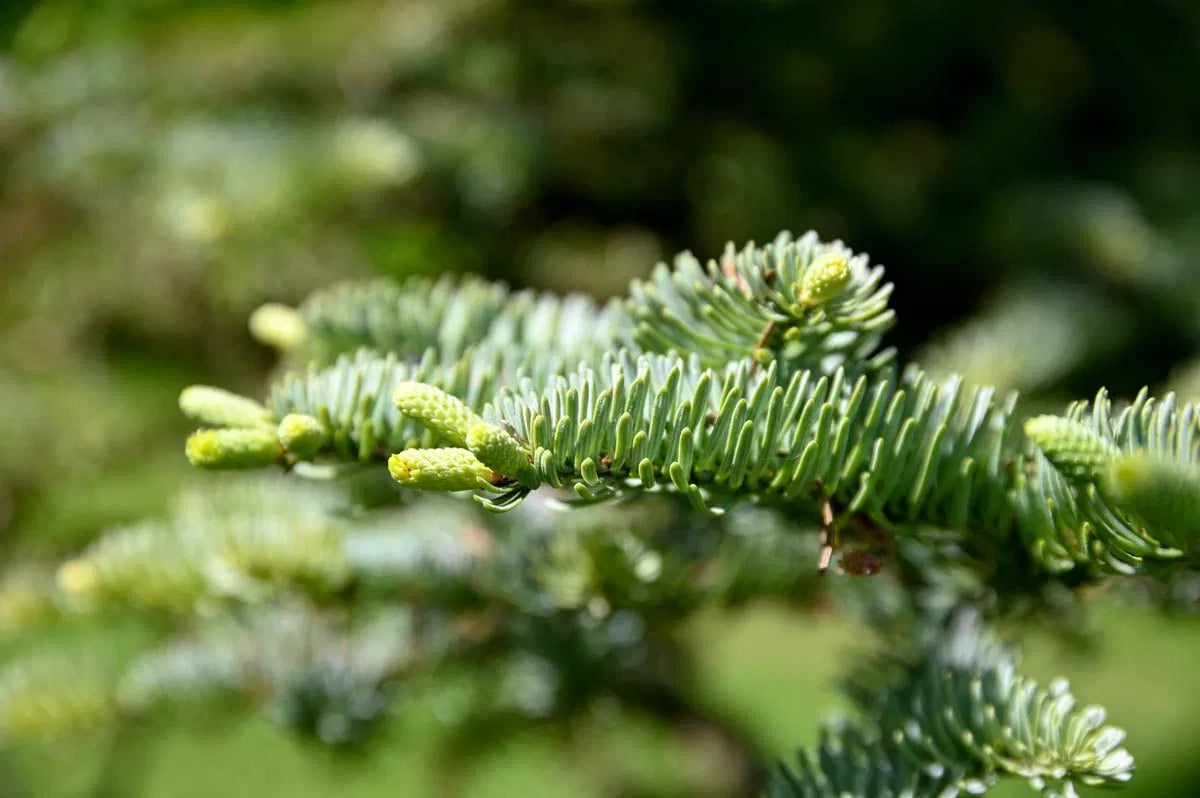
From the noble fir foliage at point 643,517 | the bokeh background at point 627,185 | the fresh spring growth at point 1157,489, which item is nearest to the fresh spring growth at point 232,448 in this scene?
the noble fir foliage at point 643,517

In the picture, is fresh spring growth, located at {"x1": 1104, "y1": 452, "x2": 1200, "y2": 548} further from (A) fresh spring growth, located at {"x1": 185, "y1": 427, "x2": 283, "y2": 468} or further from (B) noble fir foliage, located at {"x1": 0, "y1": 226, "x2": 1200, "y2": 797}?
(A) fresh spring growth, located at {"x1": 185, "y1": 427, "x2": 283, "y2": 468}

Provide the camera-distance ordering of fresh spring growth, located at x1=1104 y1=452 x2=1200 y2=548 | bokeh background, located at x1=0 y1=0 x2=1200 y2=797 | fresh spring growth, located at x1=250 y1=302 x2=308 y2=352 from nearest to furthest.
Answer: fresh spring growth, located at x1=1104 y1=452 x2=1200 y2=548
fresh spring growth, located at x1=250 y1=302 x2=308 y2=352
bokeh background, located at x1=0 y1=0 x2=1200 y2=797

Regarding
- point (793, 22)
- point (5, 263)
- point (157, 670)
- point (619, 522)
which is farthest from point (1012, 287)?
point (5, 263)

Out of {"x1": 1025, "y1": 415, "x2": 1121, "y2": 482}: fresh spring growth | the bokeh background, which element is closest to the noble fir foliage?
{"x1": 1025, "y1": 415, "x2": 1121, "y2": 482}: fresh spring growth

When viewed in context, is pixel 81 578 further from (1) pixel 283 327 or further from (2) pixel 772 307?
(2) pixel 772 307

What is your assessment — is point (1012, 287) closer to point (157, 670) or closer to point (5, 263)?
point (157, 670)

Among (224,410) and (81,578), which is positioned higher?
(224,410)

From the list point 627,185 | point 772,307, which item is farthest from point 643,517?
point 627,185
